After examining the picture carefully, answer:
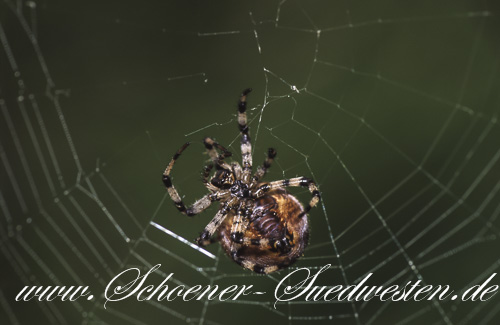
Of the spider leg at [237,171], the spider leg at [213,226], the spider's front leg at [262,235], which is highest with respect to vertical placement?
the spider leg at [237,171]

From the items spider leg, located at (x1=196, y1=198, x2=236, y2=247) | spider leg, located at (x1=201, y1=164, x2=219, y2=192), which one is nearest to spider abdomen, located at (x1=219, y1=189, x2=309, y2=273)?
spider leg, located at (x1=196, y1=198, x2=236, y2=247)

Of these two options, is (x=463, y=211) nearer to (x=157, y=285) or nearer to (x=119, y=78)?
(x=157, y=285)

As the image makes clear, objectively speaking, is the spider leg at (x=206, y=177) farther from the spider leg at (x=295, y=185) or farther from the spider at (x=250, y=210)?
the spider leg at (x=295, y=185)

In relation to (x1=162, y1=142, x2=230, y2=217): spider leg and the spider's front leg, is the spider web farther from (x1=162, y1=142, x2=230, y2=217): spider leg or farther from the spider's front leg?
the spider's front leg

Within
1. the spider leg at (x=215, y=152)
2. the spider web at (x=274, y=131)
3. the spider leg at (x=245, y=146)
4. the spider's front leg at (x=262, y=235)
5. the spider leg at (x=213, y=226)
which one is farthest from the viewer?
the spider web at (x=274, y=131)

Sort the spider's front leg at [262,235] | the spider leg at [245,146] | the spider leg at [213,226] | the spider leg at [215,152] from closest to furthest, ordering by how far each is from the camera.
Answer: the spider's front leg at [262,235]
the spider leg at [215,152]
the spider leg at [245,146]
the spider leg at [213,226]

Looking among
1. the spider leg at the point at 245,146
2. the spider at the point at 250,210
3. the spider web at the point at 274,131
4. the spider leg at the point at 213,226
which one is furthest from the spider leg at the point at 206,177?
the spider web at the point at 274,131
